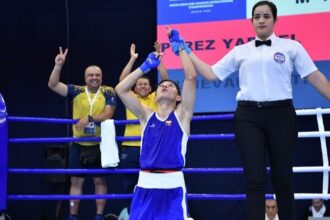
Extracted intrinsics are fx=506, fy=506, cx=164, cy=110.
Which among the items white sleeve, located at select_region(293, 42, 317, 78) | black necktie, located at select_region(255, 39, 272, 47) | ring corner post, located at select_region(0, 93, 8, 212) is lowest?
ring corner post, located at select_region(0, 93, 8, 212)

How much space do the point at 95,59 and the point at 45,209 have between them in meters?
1.72

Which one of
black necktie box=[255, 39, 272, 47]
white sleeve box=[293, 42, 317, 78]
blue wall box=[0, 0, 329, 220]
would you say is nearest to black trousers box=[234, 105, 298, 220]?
white sleeve box=[293, 42, 317, 78]

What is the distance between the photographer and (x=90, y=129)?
384 centimetres

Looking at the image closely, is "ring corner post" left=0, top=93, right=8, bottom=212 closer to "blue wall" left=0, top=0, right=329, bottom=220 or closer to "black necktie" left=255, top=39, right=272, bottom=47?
"blue wall" left=0, top=0, right=329, bottom=220

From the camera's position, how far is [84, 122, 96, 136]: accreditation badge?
12.6ft

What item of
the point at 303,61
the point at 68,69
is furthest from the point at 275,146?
the point at 68,69

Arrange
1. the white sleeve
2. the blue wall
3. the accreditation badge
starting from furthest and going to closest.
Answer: the blue wall → the accreditation badge → the white sleeve

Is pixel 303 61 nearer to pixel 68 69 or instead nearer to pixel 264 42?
pixel 264 42

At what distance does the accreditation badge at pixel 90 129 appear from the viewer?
3.83m

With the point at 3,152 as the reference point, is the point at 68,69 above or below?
above

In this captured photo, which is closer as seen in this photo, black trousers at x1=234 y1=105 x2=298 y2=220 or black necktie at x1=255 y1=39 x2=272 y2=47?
black trousers at x1=234 y1=105 x2=298 y2=220

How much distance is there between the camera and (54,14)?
548 cm

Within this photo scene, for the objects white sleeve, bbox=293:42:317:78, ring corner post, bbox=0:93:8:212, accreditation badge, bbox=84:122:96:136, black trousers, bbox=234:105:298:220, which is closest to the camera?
black trousers, bbox=234:105:298:220

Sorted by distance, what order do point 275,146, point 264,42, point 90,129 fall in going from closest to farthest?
point 275,146
point 264,42
point 90,129
